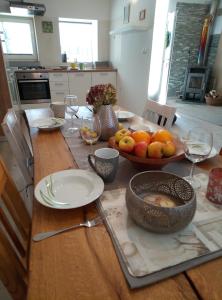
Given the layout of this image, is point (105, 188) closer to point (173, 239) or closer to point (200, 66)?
point (173, 239)

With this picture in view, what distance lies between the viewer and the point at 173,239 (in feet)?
1.66

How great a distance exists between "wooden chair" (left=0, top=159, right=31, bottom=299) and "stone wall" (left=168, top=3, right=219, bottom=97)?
19.8 feet

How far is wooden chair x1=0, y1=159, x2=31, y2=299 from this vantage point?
2.04 ft

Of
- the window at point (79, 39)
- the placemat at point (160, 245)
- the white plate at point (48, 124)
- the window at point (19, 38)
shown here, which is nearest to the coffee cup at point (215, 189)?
the placemat at point (160, 245)

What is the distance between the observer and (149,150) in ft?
2.52

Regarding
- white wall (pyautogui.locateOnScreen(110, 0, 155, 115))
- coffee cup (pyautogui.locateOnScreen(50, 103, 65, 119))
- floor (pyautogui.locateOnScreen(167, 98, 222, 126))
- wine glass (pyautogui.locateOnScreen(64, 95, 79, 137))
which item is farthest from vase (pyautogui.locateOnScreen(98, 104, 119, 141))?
floor (pyautogui.locateOnScreen(167, 98, 222, 126))

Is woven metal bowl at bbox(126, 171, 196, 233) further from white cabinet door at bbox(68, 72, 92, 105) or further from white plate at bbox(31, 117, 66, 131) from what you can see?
white cabinet door at bbox(68, 72, 92, 105)

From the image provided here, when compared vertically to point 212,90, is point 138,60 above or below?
above

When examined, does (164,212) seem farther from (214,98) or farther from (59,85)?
(214,98)

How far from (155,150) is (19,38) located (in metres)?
4.44

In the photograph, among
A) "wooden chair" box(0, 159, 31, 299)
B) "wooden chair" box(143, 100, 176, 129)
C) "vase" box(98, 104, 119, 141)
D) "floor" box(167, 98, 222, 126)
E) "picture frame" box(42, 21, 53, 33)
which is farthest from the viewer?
"floor" box(167, 98, 222, 126)

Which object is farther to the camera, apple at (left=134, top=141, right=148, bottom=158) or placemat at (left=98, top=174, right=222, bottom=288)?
apple at (left=134, top=141, right=148, bottom=158)

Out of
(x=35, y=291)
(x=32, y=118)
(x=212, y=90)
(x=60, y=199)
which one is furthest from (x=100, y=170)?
(x=212, y=90)

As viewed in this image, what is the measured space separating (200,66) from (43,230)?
6.08m
